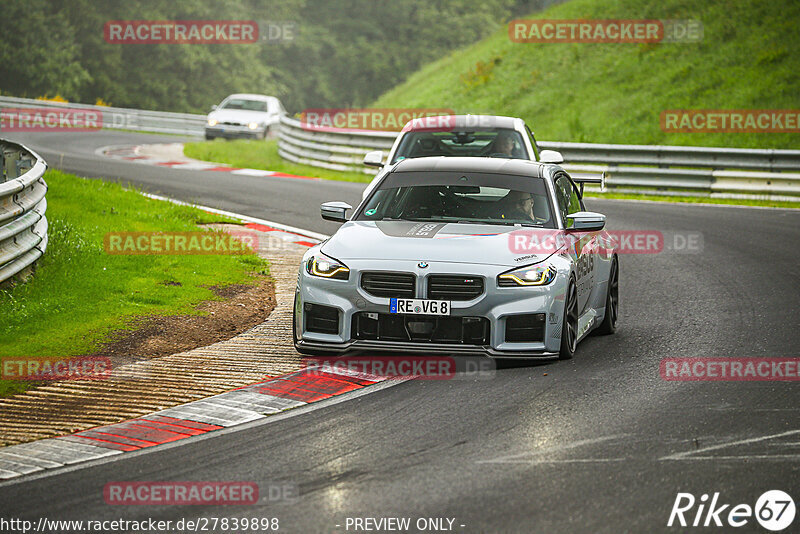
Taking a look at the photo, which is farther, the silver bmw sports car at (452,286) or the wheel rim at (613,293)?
the wheel rim at (613,293)

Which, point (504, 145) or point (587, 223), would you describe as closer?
point (587, 223)

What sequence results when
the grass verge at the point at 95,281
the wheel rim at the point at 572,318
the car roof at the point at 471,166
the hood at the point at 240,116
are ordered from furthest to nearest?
the hood at the point at 240,116, the car roof at the point at 471,166, the grass verge at the point at 95,281, the wheel rim at the point at 572,318

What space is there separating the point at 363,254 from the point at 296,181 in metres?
15.2

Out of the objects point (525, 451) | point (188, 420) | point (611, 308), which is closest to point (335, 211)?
point (611, 308)

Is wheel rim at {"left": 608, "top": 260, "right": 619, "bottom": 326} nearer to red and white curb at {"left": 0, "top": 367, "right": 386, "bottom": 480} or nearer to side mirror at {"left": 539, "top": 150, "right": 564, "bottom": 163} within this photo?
red and white curb at {"left": 0, "top": 367, "right": 386, "bottom": 480}

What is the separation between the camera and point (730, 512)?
5.38m

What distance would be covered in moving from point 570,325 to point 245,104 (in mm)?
29698

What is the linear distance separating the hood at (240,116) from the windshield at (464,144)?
68.4 feet

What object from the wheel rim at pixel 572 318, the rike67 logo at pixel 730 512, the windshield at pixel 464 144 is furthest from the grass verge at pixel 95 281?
the rike67 logo at pixel 730 512

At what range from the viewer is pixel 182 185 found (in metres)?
21.1

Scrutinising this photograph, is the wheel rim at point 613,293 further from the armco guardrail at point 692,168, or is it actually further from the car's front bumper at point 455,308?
the armco guardrail at point 692,168

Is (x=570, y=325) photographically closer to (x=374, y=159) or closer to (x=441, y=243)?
(x=441, y=243)

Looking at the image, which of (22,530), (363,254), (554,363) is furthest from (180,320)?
(22,530)

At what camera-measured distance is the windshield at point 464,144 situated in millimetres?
15016
